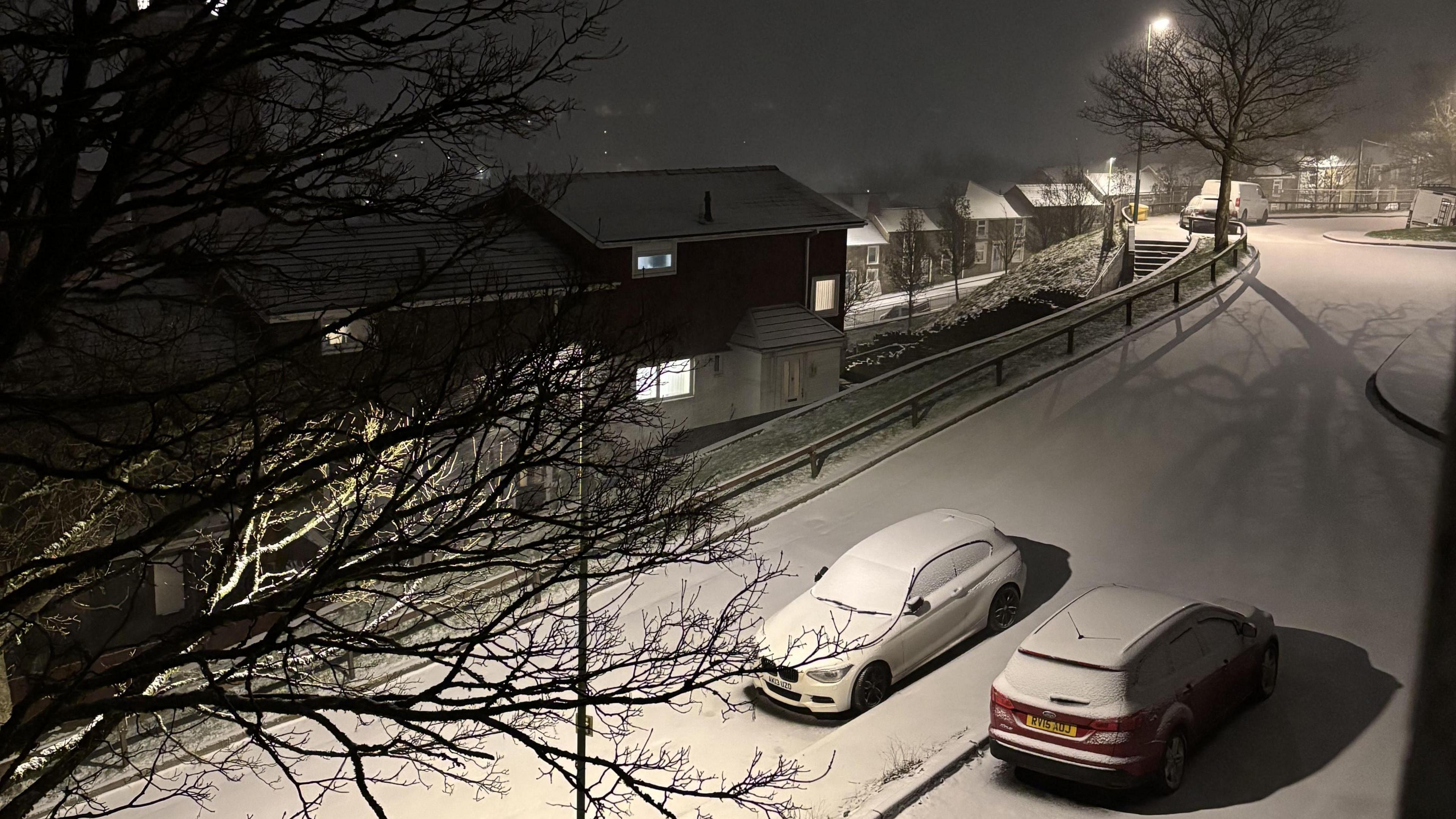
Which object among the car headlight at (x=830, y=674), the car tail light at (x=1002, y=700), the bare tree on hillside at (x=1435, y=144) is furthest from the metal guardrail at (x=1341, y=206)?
the car tail light at (x=1002, y=700)

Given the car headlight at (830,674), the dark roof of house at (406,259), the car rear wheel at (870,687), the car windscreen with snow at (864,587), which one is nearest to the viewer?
the car headlight at (830,674)

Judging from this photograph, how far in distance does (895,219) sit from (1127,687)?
2826 inches

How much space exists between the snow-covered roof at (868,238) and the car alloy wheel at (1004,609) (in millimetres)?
62453

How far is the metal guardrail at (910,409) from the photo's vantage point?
18.2 metres

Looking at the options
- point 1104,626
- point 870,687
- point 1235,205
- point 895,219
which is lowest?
point 870,687

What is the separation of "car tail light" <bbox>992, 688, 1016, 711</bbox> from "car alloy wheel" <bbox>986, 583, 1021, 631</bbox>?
2.96 meters

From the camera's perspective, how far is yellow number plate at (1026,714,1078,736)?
9742 millimetres

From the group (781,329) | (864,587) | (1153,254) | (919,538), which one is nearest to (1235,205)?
(1153,254)

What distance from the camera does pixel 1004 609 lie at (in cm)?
1330

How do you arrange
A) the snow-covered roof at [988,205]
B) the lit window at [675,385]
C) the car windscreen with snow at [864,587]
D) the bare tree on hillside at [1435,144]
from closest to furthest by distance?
the car windscreen with snow at [864,587]
the lit window at [675,385]
the bare tree on hillside at [1435,144]
the snow-covered roof at [988,205]

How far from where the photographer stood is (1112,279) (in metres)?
34.2

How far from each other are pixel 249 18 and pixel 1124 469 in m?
14.1

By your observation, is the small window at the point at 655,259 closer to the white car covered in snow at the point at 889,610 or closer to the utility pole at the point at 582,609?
the white car covered in snow at the point at 889,610

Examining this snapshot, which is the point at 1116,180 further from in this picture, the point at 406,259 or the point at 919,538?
the point at 919,538
